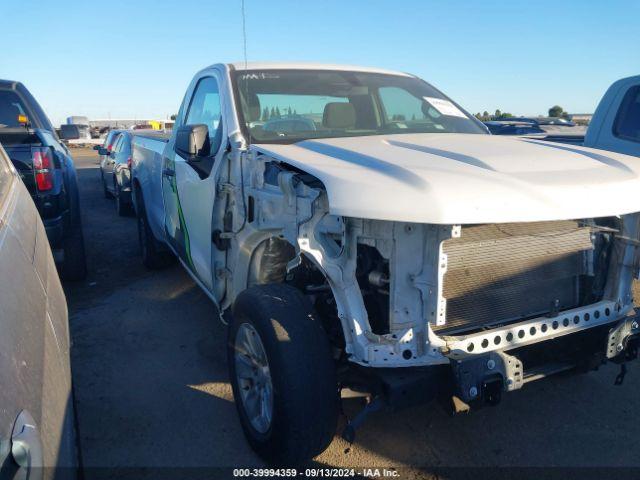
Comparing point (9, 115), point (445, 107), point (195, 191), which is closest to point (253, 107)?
point (195, 191)

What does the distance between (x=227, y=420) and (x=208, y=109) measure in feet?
7.37

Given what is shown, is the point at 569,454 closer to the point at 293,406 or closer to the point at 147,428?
the point at 293,406

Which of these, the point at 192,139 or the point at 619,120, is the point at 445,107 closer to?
the point at 192,139

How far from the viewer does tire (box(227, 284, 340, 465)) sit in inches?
89.2

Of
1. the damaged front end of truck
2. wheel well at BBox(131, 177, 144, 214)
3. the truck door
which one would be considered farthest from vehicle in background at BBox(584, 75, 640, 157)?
wheel well at BBox(131, 177, 144, 214)

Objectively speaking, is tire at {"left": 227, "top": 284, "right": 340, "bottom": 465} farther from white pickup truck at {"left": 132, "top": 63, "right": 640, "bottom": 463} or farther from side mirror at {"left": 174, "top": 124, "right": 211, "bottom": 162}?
side mirror at {"left": 174, "top": 124, "right": 211, "bottom": 162}

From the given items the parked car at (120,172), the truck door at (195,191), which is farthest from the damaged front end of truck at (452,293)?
the parked car at (120,172)

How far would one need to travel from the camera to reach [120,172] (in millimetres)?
9812

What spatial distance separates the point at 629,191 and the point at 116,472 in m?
2.79

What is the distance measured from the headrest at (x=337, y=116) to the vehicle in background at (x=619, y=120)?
301 cm

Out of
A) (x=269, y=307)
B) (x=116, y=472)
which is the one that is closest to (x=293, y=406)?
(x=269, y=307)

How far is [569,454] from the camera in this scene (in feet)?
9.04

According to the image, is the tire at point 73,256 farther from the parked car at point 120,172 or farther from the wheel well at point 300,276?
the parked car at point 120,172

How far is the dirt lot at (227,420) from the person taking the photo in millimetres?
2756
